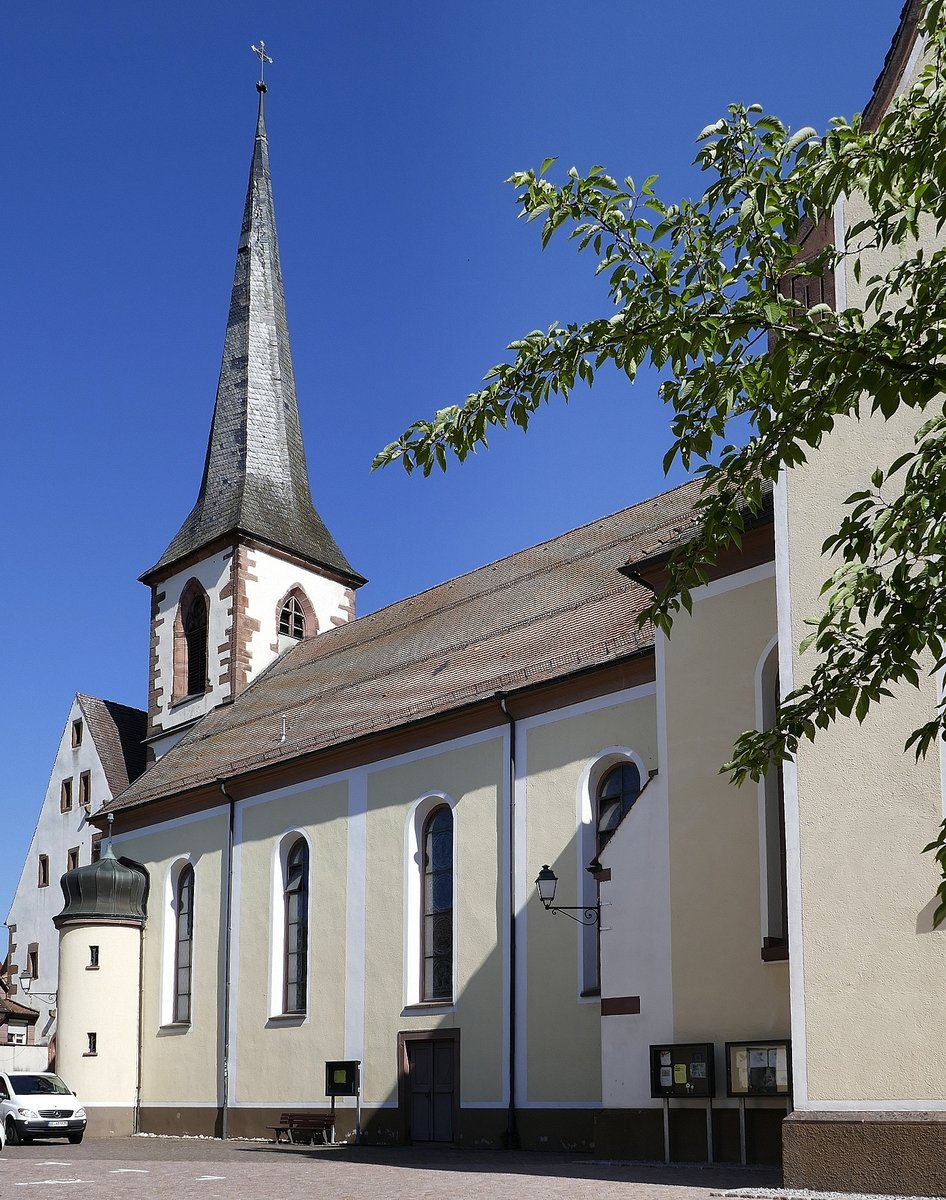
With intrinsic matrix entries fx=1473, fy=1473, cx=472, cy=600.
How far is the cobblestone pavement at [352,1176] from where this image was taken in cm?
1295

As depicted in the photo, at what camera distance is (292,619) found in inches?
1423

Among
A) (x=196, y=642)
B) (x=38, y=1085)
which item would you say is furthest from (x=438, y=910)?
(x=196, y=642)

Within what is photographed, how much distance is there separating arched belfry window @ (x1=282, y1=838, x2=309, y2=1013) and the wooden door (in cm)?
353

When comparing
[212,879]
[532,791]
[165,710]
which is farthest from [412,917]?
[165,710]

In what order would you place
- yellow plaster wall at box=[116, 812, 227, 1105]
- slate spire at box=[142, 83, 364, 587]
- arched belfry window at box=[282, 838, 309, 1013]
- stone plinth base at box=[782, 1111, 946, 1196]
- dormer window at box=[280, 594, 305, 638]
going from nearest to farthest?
stone plinth base at box=[782, 1111, 946, 1196] → arched belfry window at box=[282, 838, 309, 1013] → yellow plaster wall at box=[116, 812, 227, 1105] → dormer window at box=[280, 594, 305, 638] → slate spire at box=[142, 83, 364, 587]

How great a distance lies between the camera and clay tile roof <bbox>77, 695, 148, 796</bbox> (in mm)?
36281

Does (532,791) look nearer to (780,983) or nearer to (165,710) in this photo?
(780,983)

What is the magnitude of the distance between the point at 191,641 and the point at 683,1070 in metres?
23.1

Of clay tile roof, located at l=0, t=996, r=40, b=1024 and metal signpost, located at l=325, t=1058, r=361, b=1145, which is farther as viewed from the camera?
clay tile roof, located at l=0, t=996, r=40, b=1024

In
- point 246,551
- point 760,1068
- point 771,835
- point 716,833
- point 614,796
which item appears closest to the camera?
point 760,1068

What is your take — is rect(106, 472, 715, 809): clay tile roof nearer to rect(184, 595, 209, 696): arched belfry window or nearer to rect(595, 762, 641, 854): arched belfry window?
rect(595, 762, 641, 854): arched belfry window

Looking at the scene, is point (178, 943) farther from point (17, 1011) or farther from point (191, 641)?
Result: point (191, 641)

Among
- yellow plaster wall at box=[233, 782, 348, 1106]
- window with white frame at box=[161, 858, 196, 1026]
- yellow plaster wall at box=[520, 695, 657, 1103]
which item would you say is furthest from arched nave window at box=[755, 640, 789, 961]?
window with white frame at box=[161, 858, 196, 1026]

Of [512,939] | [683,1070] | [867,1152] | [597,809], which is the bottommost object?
[867,1152]
